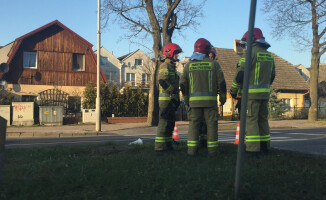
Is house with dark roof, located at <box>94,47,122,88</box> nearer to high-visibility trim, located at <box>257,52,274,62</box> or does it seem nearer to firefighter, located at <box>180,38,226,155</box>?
firefighter, located at <box>180,38,226,155</box>

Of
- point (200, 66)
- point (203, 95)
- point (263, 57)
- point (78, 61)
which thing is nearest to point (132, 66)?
point (78, 61)

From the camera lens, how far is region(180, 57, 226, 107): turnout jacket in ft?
19.3

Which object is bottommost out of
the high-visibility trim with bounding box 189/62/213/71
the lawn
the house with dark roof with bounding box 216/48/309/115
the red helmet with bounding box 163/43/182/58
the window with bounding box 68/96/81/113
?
the lawn

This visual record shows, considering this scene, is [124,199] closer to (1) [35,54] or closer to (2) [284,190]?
(2) [284,190]

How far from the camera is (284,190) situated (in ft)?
12.2

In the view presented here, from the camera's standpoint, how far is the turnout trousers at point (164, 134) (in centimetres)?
641

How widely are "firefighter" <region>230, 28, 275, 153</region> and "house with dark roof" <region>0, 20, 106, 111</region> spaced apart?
945 inches

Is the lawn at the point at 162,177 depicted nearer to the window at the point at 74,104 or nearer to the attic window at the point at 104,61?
the window at the point at 74,104

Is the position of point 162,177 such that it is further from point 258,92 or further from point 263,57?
point 263,57

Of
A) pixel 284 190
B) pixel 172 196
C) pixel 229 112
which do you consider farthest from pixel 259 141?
pixel 229 112

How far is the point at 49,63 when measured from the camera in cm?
2997

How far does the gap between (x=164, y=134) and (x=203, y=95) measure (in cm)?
114

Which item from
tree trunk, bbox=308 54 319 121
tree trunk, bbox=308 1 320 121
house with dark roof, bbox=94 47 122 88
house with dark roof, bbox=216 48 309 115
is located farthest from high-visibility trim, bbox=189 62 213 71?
house with dark roof, bbox=94 47 122 88

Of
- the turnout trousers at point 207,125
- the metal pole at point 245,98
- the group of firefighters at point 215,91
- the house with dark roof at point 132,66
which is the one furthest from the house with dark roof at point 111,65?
the metal pole at point 245,98
